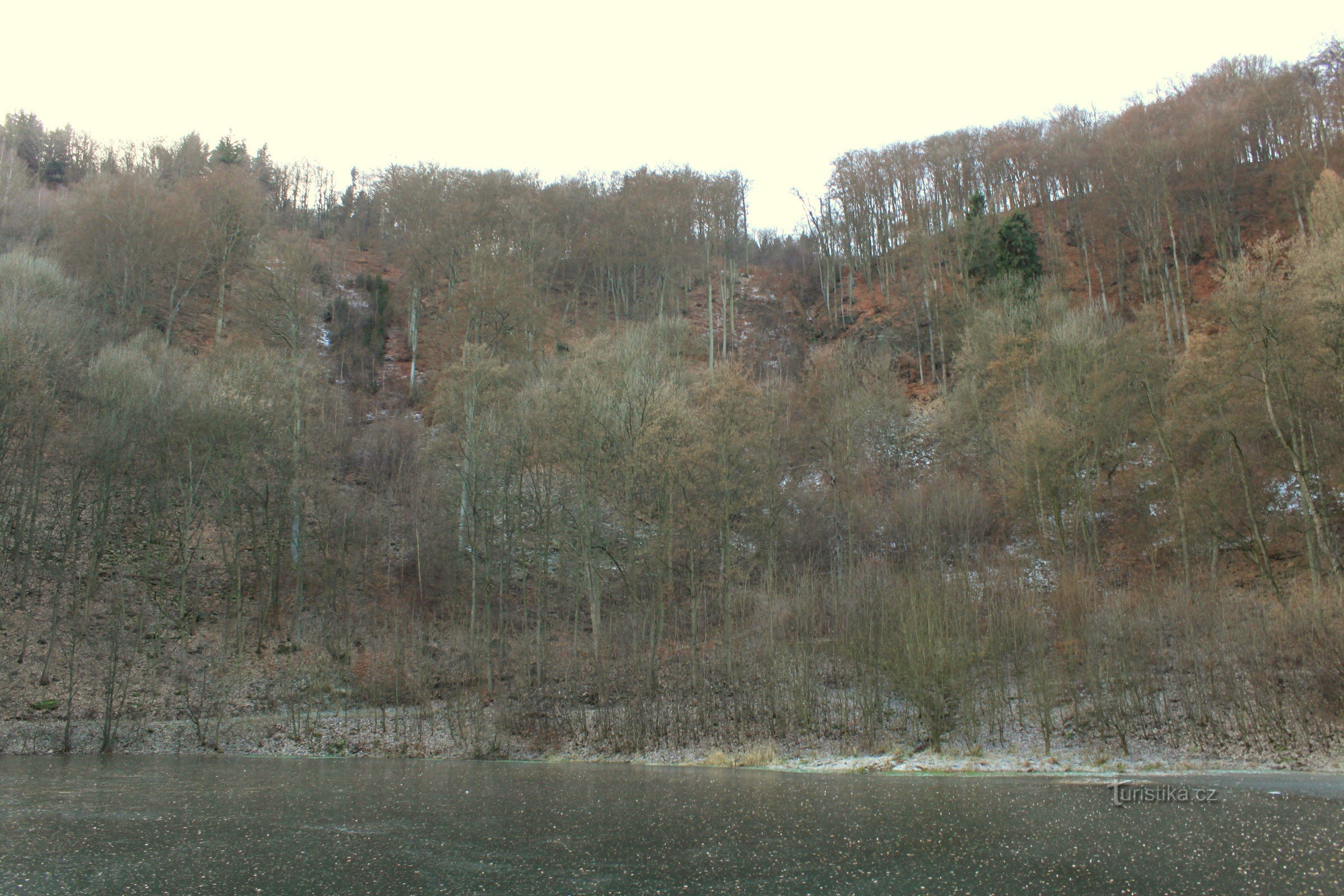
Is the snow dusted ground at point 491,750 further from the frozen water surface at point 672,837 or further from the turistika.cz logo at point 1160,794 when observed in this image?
the turistika.cz logo at point 1160,794

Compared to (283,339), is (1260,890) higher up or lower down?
lower down

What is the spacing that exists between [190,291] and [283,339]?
57.5 feet

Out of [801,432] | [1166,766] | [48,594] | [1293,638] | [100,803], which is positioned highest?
[801,432]

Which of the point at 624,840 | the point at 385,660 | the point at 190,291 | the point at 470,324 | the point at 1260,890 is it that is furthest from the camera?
the point at 190,291

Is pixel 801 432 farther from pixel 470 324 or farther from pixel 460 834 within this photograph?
pixel 460 834

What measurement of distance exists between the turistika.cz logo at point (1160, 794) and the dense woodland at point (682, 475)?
620 cm

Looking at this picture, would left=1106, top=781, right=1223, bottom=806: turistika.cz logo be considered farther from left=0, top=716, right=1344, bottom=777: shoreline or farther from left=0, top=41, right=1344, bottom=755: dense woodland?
left=0, top=41, right=1344, bottom=755: dense woodland

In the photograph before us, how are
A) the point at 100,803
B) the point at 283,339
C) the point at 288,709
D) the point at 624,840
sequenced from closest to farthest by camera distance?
the point at 624,840 → the point at 100,803 → the point at 288,709 → the point at 283,339

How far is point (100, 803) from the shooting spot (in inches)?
627

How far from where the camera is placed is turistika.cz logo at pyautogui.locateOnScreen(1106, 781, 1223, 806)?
47.9ft

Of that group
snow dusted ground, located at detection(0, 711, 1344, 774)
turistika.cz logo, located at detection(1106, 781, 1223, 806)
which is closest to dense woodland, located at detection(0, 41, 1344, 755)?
snow dusted ground, located at detection(0, 711, 1344, 774)

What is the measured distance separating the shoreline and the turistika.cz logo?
12.9ft

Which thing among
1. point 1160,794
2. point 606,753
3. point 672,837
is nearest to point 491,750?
point 606,753

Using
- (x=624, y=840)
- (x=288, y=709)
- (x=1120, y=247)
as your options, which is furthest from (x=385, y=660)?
(x=1120, y=247)
